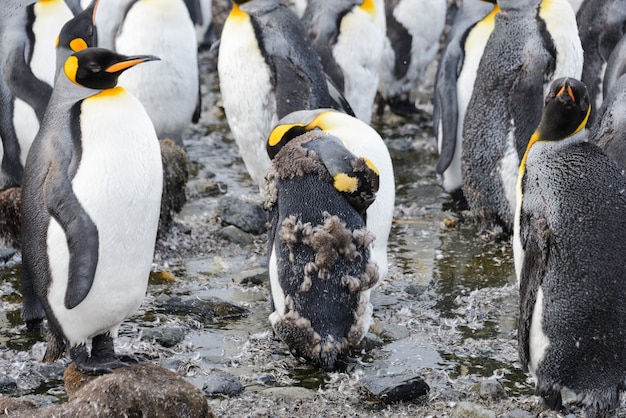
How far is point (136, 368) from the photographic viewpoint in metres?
3.91

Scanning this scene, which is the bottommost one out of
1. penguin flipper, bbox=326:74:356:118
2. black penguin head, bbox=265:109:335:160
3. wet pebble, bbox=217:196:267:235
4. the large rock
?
wet pebble, bbox=217:196:267:235

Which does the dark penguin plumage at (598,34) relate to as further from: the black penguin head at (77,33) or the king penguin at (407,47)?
the black penguin head at (77,33)

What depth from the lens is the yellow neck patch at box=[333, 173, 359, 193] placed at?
4441mm

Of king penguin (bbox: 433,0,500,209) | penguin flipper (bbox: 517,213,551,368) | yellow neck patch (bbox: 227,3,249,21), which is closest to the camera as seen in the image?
penguin flipper (bbox: 517,213,551,368)

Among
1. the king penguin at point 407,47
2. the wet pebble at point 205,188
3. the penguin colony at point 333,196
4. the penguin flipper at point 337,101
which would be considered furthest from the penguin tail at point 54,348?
the king penguin at point 407,47

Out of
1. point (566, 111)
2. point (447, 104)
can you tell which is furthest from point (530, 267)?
point (447, 104)

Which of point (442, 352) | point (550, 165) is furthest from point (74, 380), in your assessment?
point (550, 165)

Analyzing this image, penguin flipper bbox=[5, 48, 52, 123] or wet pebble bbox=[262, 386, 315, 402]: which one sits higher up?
penguin flipper bbox=[5, 48, 52, 123]

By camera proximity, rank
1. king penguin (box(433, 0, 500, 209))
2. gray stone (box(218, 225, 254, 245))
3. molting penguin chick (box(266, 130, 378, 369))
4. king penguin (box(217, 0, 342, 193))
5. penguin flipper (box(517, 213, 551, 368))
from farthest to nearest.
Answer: king penguin (box(433, 0, 500, 209)) → king penguin (box(217, 0, 342, 193)) → gray stone (box(218, 225, 254, 245)) → molting penguin chick (box(266, 130, 378, 369)) → penguin flipper (box(517, 213, 551, 368))

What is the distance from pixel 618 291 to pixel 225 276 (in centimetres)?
237

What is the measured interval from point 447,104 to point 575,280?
3165 mm

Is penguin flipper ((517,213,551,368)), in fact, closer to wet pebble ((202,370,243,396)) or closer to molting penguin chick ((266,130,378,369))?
molting penguin chick ((266,130,378,369))

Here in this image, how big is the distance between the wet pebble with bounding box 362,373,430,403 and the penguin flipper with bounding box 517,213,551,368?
1.32ft

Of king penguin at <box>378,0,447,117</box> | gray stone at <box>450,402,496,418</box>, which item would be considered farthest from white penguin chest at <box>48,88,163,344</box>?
king penguin at <box>378,0,447,117</box>
